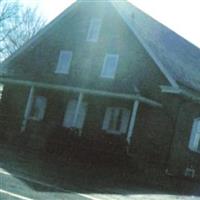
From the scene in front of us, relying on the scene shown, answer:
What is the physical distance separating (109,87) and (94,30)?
4574mm

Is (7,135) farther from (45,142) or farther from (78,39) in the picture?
(78,39)

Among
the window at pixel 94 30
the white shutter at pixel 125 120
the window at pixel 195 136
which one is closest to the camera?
the white shutter at pixel 125 120

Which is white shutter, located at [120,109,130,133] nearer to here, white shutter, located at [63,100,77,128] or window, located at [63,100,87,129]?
window, located at [63,100,87,129]

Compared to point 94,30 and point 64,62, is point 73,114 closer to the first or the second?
point 64,62

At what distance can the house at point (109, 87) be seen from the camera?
23391 mm

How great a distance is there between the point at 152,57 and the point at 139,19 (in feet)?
16.4

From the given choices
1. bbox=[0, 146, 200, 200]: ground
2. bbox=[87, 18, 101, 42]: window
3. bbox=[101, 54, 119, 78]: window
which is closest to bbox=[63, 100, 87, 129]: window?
bbox=[101, 54, 119, 78]: window

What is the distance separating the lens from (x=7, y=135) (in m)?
26.7

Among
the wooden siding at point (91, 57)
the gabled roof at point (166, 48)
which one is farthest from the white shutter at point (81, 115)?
the gabled roof at point (166, 48)

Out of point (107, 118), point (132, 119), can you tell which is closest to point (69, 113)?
point (107, 118)

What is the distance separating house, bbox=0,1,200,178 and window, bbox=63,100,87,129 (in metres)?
0.05

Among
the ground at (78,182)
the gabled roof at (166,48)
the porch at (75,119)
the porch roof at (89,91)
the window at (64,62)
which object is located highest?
the gabled roof at (166,48)

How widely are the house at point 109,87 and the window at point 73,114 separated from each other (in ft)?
0.18

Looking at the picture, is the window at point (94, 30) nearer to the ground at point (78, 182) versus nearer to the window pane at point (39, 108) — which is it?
the window pane at point (39, 108)
